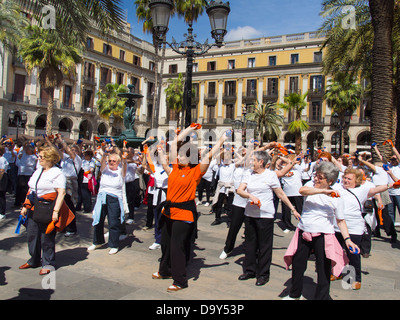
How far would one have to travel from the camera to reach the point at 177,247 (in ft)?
14.3

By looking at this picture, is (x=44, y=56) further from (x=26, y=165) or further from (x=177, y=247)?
(x=177, y=247)

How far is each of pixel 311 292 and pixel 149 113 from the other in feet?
150

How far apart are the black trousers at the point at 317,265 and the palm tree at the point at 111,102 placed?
112 ft

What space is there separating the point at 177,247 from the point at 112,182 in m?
2.09

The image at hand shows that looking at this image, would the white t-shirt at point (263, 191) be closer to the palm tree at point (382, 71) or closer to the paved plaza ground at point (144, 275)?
the paved plaza ground at point (144, 275)

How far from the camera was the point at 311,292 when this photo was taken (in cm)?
440

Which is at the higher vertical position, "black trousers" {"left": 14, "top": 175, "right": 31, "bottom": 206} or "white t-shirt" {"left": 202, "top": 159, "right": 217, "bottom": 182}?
"white t-shirt" {"left": 202, "top": 159, "right": 217, "bottom": 182}

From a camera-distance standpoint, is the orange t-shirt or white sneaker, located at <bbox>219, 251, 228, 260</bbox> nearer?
the orange t-shirt

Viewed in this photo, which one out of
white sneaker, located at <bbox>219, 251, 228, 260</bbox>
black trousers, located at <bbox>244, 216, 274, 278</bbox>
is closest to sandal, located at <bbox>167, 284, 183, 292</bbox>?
black trousers, located at <bbox>244, 216, 274, 278</bbox>

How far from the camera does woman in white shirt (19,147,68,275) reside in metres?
4.74

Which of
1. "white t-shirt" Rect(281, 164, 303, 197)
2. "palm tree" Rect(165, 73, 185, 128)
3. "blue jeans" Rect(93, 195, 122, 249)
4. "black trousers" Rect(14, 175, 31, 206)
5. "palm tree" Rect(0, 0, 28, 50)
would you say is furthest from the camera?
"palm tree" Rect(165, 73, 185, 128)

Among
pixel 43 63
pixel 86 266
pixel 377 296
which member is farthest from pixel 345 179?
pixel 43 63

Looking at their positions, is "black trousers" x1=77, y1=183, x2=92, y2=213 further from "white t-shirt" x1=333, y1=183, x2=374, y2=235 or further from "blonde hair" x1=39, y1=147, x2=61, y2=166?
"white t-shirt" x1=333, y1=183, x2=374, y2=235
